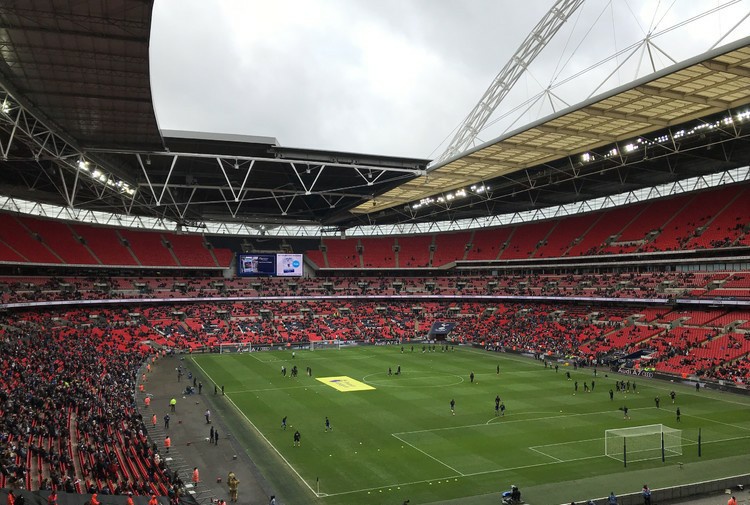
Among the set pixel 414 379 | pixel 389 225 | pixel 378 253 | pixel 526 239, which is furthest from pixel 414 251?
pixel 414 379

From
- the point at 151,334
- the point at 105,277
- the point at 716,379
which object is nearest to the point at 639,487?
the point at 716,379

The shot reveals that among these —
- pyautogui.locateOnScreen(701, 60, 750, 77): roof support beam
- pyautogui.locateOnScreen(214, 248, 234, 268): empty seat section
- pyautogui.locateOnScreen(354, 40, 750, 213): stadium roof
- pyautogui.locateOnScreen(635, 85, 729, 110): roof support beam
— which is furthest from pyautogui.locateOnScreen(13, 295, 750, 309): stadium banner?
pyautogui.locateOnScreen(701, 60, 750, 77): roof support beam

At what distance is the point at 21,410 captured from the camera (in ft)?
84.4

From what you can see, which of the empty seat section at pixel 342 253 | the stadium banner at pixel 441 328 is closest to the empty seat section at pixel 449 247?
the empty seat section at pixel 342 253

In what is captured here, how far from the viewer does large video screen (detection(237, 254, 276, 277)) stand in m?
80.6

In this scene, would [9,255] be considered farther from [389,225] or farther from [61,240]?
[389,225]

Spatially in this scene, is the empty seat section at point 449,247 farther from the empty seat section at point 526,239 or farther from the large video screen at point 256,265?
the large video screen at point 256,265

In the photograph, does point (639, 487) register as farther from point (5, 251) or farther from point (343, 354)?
point (5, 251)

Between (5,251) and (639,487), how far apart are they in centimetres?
6108

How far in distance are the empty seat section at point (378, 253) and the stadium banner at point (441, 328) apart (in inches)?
677

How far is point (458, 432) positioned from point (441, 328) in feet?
146

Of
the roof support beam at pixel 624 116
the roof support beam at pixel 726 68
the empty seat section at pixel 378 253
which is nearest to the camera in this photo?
the roof support beam at pixel 726 68

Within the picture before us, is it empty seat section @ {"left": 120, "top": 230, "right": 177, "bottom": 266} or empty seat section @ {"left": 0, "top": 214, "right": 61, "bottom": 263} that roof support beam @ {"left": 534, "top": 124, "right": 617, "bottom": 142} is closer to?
empty seat section @ {"left": 0, "top": 214, "right": 61, "bottom": 263}

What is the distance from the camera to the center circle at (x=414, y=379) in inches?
1780
